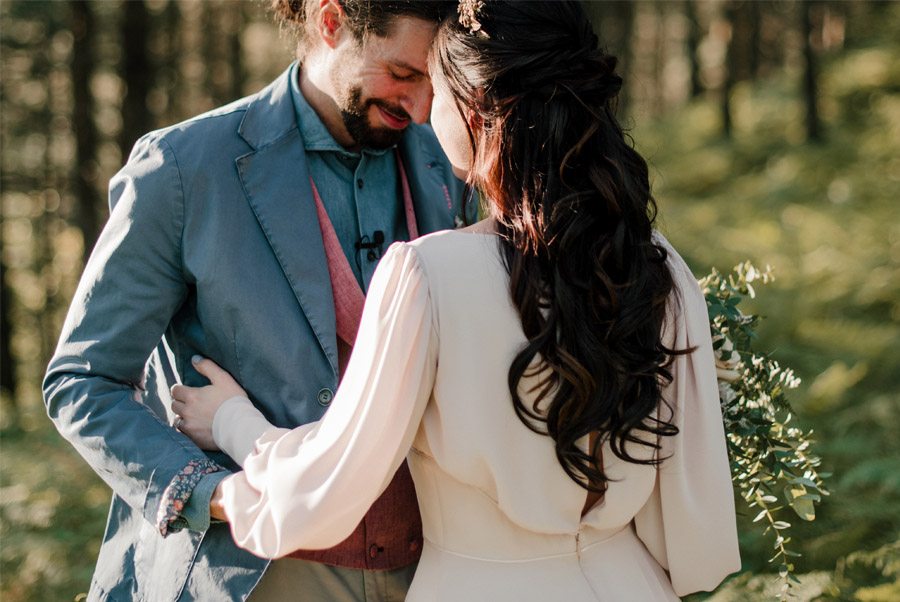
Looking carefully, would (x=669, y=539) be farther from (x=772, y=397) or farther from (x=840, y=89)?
(x=840, y=89)

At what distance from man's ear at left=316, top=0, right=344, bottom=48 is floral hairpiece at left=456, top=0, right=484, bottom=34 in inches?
30.1

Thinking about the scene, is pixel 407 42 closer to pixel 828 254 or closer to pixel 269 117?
pixel 269 117

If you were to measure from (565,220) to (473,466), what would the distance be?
551 millimetres

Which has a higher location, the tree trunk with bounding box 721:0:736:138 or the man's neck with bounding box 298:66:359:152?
the man's neck with bounding box 298:66:359:152

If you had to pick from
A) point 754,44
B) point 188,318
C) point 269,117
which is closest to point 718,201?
point 754,44

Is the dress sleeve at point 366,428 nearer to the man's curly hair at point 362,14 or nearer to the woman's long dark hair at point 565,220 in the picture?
the woman's long dark hair at point 565,220

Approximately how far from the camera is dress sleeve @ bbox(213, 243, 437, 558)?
6.10 ft

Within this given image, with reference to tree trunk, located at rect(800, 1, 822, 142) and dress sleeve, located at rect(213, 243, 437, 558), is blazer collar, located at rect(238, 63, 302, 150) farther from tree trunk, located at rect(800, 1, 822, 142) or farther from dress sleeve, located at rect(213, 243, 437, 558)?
tree trunk, located at rect(800, 1, 822, 142)

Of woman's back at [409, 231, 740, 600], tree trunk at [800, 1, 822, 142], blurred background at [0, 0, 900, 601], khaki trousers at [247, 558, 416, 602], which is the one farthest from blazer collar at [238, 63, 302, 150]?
tree trunk at [800, 1, 822, 142]

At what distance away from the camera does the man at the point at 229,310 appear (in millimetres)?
2273

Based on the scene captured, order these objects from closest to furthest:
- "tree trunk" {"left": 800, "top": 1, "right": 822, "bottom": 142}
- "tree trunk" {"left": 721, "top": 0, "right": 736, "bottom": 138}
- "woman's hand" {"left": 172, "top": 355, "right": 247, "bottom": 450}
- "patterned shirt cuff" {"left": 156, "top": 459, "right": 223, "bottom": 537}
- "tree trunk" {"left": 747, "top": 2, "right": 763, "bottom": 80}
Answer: "patterned shirt cuff" {"left": 156, "top": 459, "right": 223, "bottom": 537} → "woman's hand" {"left": 172, "top": 355, "right": 247, "bottom": 450} → "tree trunk" {"left": 800, "top": 1, "right": 822, "bottom": 142} → "tree trunk" {"left": 721, "top": 0, "right": 736, "bottom": 138} → "tree trunk" {"left": 747, "top": 2, "right": 763, "bottom": 80}

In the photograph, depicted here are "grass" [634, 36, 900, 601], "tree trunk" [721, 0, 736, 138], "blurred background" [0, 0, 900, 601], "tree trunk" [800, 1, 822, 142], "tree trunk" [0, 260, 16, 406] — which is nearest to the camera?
"grass" [634, 36, 900, 601]

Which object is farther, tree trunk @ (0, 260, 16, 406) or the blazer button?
tree trunk @ (0, 260, 16, 406)

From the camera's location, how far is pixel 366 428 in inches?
73.6
